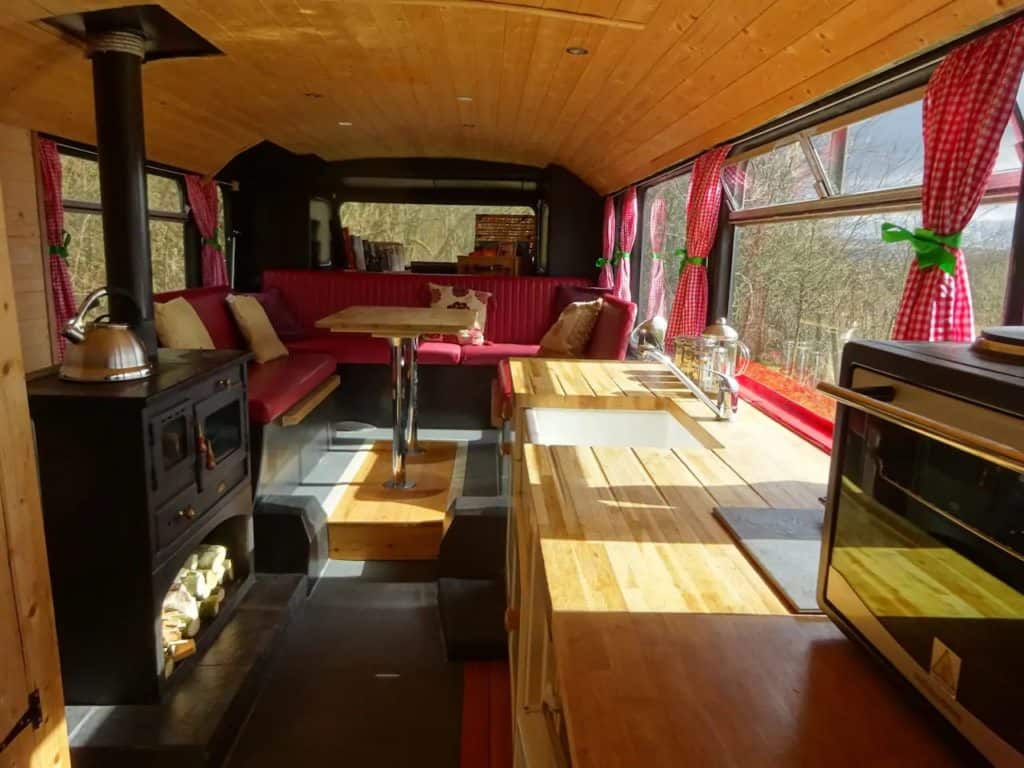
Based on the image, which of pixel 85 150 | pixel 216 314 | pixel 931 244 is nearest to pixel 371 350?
pixel 216 314

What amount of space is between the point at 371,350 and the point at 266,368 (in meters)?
0.90

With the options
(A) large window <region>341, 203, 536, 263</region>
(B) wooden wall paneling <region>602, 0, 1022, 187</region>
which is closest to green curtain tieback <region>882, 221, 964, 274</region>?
(B) wooden wall paneling <region>602, 0, 1022, 187</region>

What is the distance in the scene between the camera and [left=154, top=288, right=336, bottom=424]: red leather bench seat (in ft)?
10.6

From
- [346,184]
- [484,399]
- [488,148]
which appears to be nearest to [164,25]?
[484,399]

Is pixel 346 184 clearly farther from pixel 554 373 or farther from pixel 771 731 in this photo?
pixel 771 731

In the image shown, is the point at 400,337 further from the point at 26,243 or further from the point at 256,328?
the point at 26,243

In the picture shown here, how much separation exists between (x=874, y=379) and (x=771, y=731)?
39 cm

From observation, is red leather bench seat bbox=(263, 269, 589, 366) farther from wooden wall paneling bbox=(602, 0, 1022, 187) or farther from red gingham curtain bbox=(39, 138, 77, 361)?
wooden wall paneling bbox=(602, 0, 1022, 187)

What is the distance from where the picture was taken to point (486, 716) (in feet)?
7.24

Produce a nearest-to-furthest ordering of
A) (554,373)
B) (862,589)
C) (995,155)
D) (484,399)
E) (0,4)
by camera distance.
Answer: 1. (862,589)
2. (995,155)
3. (0,4)
4. (554,373)
5. (484,399)

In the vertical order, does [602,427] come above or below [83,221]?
below

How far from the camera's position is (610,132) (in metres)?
4.32

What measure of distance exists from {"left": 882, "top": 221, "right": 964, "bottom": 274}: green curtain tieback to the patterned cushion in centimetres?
379

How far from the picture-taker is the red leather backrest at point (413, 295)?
5.50 meters
